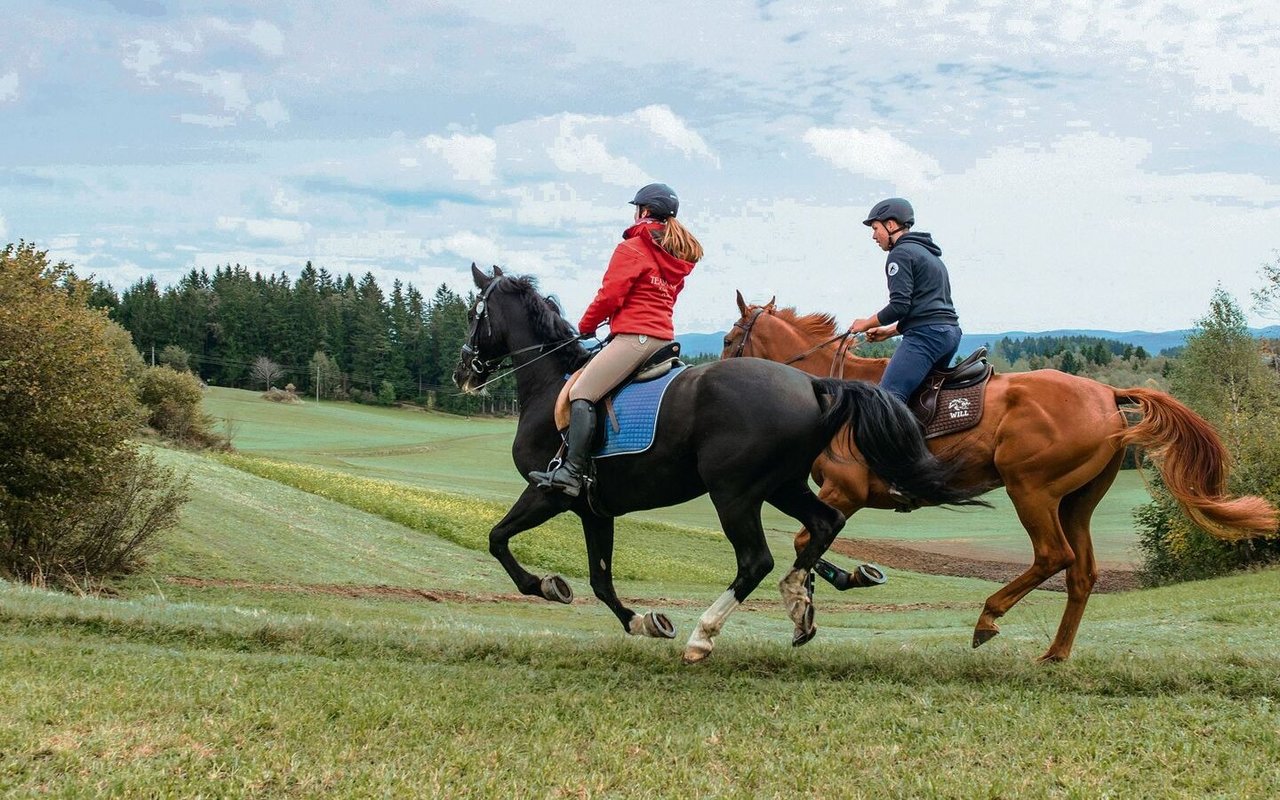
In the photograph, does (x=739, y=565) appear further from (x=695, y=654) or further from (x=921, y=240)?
(x=921, y=240)

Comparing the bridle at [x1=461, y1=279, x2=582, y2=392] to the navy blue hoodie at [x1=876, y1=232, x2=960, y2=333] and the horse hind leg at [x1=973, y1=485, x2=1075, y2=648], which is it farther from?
the horse hind leg at [x1=973, y1=485, x2=1075, y2=648]

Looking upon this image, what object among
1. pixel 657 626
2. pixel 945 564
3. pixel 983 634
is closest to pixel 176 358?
pixel 945 564

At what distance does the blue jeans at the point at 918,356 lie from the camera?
8.71 metres

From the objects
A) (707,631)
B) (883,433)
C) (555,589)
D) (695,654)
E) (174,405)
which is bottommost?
(695,654)

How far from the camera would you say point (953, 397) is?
8.62 metres

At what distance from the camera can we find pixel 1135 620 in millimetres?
16219

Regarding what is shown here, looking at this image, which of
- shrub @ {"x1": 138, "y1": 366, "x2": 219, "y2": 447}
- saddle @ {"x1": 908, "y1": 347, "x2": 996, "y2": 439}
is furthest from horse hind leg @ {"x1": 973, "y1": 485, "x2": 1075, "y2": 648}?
shrub @ {"x1": 138, "y1": 366, "x2": 219, "y2": 447}

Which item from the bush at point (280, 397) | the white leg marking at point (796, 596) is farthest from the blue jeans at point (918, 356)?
the bush at point (280, 397)

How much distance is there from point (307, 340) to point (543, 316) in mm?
109426

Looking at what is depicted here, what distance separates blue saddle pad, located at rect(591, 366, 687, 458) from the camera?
7.75 m

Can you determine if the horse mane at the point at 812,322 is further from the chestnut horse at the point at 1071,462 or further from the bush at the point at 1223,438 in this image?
Result: the bush at the point at 1223,438

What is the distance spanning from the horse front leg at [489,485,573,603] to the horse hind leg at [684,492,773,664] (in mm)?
1242

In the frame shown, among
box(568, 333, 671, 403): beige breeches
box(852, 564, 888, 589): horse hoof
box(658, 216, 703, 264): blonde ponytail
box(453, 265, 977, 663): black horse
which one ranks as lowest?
box(852, 564, 888, 589): horse hoof

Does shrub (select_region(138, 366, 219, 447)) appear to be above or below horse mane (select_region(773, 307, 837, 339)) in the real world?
below
